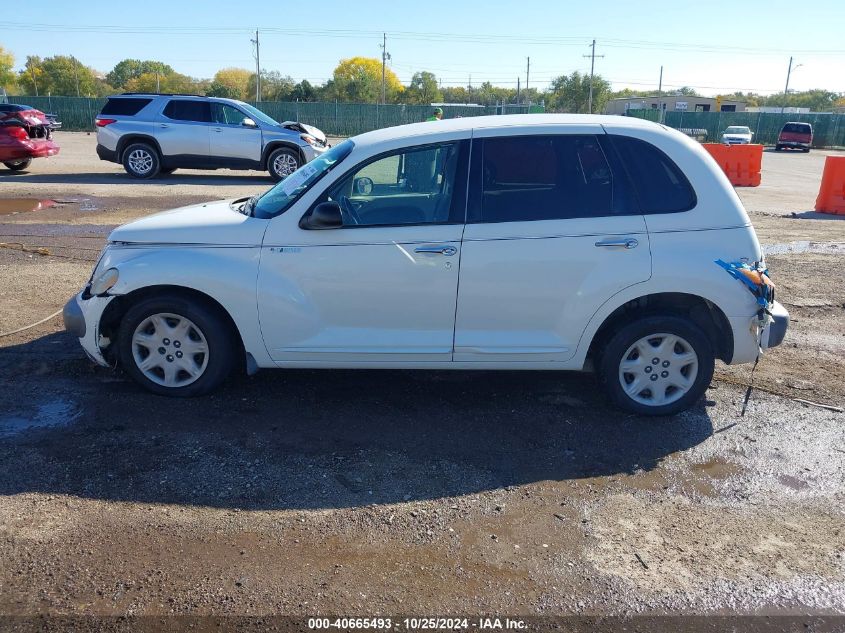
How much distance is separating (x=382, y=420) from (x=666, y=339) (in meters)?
1.96

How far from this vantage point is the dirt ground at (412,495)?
3293mm

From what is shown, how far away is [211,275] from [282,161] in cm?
1394

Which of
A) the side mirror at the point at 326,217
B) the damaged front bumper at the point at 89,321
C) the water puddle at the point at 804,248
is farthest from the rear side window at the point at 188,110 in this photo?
the side mirror at the point at 326,217

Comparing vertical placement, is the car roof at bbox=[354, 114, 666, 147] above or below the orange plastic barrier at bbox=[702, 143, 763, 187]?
above

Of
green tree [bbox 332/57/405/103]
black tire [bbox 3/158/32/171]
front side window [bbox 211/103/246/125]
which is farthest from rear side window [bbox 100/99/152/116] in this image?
green tree [bbox 332/57/405/103]

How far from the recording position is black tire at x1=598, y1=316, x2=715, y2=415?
4.91 metres

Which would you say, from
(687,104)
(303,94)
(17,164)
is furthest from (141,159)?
(687,104)

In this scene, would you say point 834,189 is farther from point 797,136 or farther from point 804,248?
point 797,136

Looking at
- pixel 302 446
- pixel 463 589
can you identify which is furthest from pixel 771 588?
pixel 302 446

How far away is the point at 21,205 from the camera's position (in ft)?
44.9

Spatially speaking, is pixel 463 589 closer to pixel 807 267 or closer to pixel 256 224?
pixel 256 224

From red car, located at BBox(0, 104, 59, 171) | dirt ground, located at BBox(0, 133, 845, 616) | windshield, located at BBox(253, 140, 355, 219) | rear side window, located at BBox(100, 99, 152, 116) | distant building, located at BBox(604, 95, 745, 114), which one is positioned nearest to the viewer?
dirt ground, located at BBox(0, 133, 845, 616)

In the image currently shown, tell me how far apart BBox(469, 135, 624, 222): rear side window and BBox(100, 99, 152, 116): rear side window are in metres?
15.2

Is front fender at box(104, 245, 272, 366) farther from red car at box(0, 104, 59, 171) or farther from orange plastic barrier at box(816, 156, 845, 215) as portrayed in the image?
red car at box(0, 104, 59, 171)
